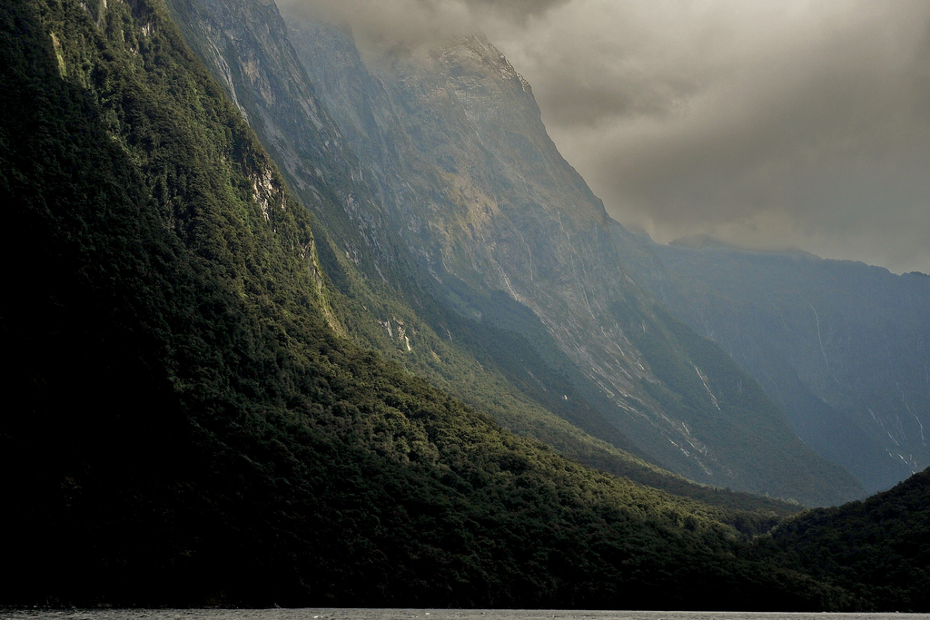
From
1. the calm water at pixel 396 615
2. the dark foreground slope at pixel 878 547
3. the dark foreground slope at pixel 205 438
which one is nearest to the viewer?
the calm water at pixel 396 615

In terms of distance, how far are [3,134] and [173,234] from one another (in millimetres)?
36154

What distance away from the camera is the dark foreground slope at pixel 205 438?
2362 inches

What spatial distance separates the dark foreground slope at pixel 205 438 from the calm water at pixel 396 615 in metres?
3.68

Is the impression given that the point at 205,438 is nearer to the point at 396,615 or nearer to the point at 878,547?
the point at 396,615

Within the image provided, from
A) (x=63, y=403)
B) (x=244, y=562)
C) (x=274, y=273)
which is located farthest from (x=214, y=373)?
(x=274, y=273)

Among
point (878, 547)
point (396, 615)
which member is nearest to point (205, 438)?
point (396, 615)

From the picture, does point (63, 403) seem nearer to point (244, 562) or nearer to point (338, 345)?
point (244, 562)

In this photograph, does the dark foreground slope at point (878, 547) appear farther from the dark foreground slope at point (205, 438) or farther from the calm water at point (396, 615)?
the calm water at point (396, 615)

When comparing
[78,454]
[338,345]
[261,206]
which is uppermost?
[261,206]

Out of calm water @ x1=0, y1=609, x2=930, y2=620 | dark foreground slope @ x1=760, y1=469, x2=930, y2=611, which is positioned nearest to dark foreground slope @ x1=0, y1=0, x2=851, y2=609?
calm water @ x1=0, y1=609, x2=930, y2=620

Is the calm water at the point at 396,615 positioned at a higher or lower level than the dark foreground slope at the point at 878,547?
lower

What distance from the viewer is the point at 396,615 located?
201 feet

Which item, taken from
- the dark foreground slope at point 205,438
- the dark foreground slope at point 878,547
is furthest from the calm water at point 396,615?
the dark foreground slope at point 878,547

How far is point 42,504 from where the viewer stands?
54.7 meters
